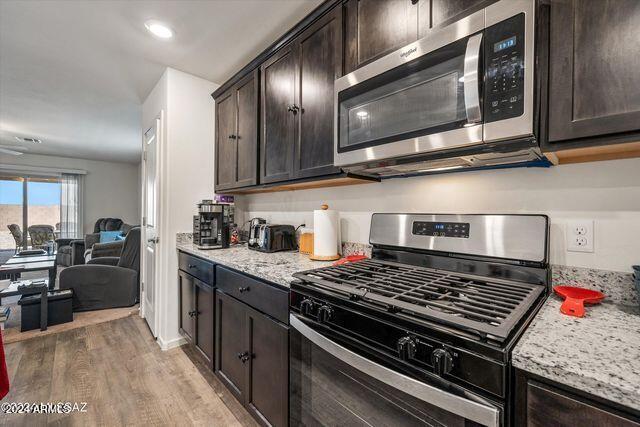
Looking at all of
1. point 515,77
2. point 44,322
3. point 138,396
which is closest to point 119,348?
point 138,396

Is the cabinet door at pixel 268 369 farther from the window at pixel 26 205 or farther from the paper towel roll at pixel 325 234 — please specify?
the window at pixel 26 205

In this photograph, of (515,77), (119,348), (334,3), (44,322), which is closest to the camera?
(515,77)

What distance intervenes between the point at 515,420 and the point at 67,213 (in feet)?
28.9

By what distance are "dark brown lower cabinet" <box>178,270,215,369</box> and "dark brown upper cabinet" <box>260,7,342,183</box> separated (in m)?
0.92

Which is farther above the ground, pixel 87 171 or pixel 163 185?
pixel 87 171

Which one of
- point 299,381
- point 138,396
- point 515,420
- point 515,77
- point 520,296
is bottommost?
point 138,396

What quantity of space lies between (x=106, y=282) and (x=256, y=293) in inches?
116

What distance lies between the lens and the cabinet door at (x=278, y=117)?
179 centimetres

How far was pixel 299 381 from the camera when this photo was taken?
3.79 ft

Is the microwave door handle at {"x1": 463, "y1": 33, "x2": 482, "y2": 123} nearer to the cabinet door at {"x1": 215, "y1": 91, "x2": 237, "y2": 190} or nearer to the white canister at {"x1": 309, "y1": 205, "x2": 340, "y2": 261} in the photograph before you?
the white canister at {"x1": 309, "y1": 205, "x2": 340, "y2": 261}

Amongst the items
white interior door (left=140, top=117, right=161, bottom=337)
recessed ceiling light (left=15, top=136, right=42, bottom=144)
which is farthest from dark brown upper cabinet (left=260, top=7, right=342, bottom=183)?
recessed ceiling light (left=15, top=136, right=42, bottom=144)

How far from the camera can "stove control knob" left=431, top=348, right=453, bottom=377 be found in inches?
26.2

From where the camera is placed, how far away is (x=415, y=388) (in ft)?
2.37

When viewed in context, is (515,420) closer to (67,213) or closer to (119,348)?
(119,348)
